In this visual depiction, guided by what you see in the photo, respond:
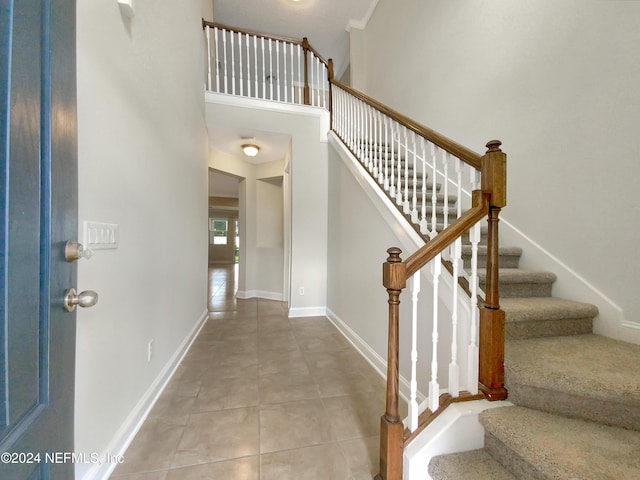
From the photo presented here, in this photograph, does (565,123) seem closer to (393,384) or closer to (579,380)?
(579,380)

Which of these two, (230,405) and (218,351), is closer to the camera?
(230,405)

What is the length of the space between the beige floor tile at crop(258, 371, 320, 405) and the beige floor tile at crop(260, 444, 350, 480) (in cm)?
43

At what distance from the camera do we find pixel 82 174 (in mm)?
983

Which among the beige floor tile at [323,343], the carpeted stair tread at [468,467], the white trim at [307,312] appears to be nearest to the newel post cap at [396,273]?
the carpeted stair tread at [468,467]

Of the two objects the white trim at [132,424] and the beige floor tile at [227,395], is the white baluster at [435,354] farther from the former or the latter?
the white trim at [132,424]

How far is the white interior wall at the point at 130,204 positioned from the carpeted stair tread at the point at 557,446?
1.61 metres

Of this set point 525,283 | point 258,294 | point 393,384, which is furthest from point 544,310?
point 258,294

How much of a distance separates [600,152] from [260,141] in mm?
3430

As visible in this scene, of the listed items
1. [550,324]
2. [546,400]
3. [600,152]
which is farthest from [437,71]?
[546,400]

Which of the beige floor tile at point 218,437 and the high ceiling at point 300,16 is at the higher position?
the high ceiling at point 300,16

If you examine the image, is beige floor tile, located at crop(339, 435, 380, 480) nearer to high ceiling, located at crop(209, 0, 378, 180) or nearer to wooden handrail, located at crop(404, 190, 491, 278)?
wooden handrail, located at crop(404, 190, 491, 278)

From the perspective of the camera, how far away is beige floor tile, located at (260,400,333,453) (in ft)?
4.43

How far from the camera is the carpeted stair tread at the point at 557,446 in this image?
2.65ft

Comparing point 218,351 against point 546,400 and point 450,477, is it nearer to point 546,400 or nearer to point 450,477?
point 450,477
